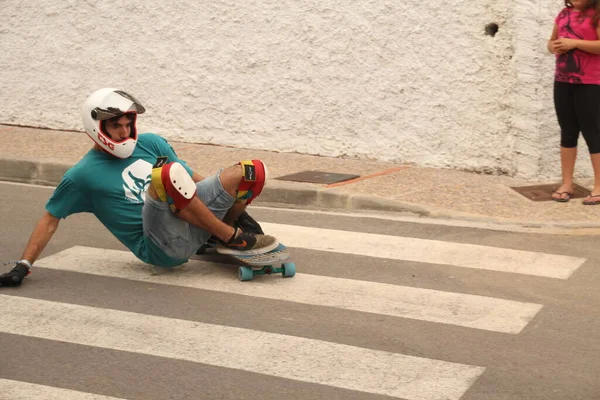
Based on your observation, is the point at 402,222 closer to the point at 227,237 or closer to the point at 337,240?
the point at 337,240

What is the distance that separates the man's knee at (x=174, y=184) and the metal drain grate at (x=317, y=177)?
10.2 feet

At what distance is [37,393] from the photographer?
4.77m

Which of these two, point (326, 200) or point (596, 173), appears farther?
point (326, 200)

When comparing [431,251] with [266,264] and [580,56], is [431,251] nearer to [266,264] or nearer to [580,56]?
[266,264]

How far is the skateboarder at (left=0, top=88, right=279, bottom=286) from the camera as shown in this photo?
6.35m

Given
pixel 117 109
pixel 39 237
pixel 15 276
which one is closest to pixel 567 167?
pixel 117 109

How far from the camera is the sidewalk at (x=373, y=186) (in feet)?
27.2

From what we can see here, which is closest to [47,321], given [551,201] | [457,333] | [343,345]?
[343,345]

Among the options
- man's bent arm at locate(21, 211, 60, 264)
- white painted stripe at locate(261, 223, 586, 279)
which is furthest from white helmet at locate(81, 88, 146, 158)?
white painted stripe at locate(261, 223, 586, 279)

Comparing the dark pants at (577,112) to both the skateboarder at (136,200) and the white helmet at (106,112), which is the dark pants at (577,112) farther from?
the white helmet at (106,112)

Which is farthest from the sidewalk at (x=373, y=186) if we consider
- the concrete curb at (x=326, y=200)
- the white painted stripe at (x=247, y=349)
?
the white painted stripe at (x=247, y=349)

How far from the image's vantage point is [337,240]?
7.64 m

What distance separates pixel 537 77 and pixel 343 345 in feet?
A: 15.7

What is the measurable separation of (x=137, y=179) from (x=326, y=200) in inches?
98.8
